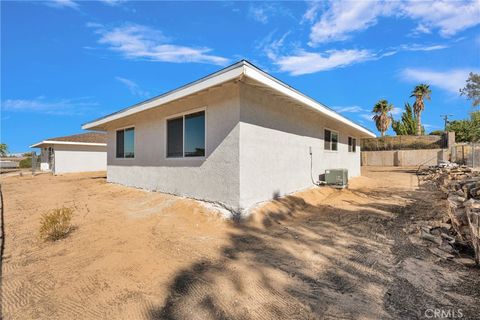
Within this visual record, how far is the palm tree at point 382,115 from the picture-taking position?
115 ft

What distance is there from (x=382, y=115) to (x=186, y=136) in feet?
119

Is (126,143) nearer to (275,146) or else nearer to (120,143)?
(120,143)

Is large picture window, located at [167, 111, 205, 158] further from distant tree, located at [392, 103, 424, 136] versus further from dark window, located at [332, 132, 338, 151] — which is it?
distant tree, located at [392, 103, 424, 136]

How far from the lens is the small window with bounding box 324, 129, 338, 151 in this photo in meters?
10.4

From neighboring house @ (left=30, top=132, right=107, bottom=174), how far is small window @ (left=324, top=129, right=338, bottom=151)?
20389mm

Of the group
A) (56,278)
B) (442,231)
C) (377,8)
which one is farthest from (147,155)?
(377,8)

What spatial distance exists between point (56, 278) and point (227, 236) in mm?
2580

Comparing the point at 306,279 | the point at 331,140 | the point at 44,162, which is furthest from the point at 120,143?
the point at 44,162

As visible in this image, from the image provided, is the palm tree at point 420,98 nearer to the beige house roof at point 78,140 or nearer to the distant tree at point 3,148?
the beige house roof at point 78,140

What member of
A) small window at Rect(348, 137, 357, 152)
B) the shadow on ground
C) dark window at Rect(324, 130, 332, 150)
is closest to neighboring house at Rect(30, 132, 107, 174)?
A: dark window at Rect(324, 130, 332, 150)

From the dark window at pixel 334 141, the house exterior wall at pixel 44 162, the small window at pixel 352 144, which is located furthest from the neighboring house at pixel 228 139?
the house exterior wall at pixel 44 162

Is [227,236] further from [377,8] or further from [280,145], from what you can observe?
[377,8]

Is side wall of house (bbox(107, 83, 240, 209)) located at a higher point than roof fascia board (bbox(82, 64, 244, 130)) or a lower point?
lower

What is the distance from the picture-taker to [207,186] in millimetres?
6137
